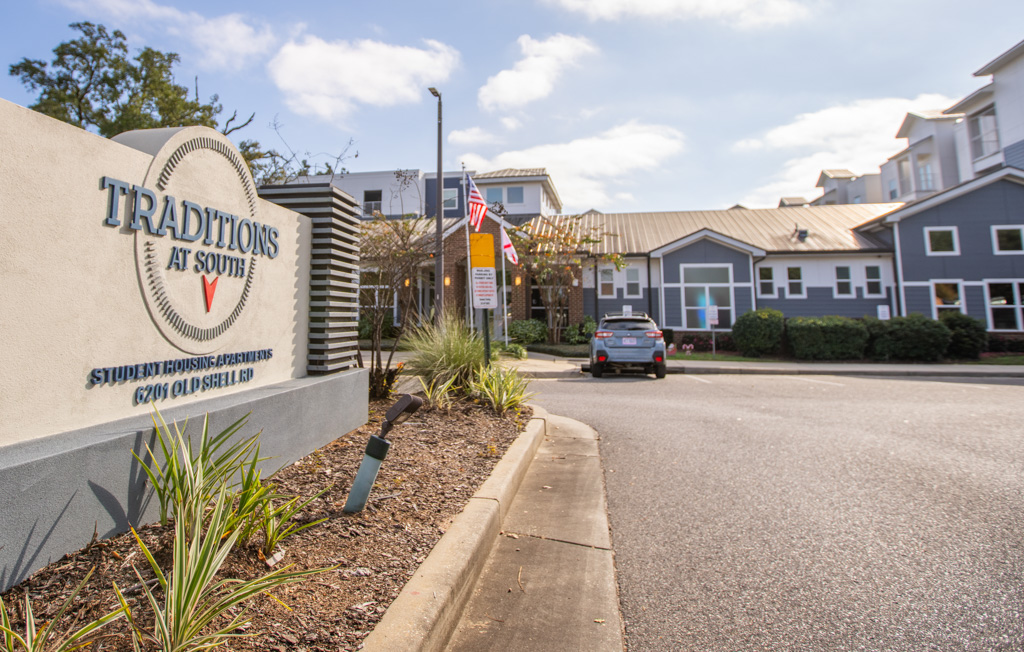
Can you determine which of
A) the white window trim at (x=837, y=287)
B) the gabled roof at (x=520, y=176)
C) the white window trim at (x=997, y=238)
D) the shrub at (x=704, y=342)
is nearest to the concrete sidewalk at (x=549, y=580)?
the shrub at (x=704, y=342)

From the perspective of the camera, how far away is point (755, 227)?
26.8 metres

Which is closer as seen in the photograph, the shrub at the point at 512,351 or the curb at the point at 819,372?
the curb at the point at 819,372

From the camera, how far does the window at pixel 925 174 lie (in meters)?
34.6

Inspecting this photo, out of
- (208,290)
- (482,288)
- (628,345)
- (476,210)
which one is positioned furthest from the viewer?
(628,345)

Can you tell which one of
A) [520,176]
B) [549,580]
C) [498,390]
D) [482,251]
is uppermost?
[520,176]

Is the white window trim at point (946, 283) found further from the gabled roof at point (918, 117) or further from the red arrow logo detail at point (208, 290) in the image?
the red arrow logo detail at point (208, 290)

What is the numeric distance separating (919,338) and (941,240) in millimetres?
7935

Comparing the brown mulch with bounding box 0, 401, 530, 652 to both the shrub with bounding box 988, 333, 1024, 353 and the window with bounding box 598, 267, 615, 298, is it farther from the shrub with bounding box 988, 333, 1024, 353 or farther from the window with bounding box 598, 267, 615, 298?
the shrub with bounding box 988, 333, 1024, 353

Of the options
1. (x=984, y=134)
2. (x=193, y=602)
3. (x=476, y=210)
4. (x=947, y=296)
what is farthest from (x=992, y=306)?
(x=193, y=602)

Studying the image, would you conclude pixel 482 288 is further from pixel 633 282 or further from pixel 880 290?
pixel 880 290

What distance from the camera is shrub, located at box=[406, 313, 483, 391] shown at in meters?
7.51

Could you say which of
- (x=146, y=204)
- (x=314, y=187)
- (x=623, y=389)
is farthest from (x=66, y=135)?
(x=623, y=389)

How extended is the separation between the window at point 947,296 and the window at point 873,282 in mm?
1846

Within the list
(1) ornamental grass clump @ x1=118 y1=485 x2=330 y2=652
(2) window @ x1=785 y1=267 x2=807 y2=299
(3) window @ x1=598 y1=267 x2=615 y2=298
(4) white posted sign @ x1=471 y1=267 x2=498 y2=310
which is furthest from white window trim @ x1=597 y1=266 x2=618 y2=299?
(1) ornamental grass clump @ x1=118 y1=485 x2=330 y2=652
